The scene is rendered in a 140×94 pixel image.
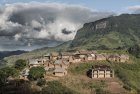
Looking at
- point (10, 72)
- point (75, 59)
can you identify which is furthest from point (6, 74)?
point (75, 59)

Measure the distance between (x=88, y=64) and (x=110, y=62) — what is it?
11.2m

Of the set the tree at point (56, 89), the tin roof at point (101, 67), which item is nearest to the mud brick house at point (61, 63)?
the tin roof at point (101, 67)

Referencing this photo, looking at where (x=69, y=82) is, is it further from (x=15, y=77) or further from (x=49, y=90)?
(x=15, y=77)

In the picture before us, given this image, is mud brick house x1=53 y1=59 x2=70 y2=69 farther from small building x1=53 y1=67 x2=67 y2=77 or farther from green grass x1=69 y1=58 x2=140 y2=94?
small building x1=53 y1=67 x2=67 y2=77

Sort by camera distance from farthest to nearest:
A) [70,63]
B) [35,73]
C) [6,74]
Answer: [70,63]
[6,74]
[35,73]

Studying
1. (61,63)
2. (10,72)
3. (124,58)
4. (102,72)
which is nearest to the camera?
(10,72)

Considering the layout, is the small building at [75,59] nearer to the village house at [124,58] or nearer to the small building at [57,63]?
the small building at [57,63]

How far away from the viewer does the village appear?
14538 centimetres

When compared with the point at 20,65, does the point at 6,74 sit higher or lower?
lower

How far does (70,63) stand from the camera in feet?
520

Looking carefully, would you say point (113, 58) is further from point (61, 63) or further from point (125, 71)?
point (61, 63)

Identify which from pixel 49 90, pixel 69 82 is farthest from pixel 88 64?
pixel 49 90

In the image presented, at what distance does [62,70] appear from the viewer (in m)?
145

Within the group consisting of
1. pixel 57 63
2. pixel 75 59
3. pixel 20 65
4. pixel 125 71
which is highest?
pixel 75 59
